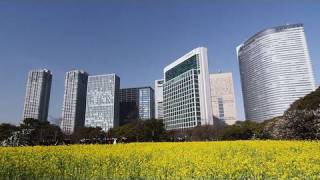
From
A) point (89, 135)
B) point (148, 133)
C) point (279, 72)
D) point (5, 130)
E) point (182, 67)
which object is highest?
point (182, 67)

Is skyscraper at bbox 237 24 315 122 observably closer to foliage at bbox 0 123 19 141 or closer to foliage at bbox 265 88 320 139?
foliage at bbox 0 123 19 141

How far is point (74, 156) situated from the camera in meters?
11.6

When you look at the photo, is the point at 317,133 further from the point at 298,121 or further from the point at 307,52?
the point at 307,52

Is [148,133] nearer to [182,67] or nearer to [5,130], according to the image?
[5,130]

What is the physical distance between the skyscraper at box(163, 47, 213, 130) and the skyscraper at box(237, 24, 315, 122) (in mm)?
54875

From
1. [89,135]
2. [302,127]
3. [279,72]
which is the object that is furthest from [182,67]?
[302,127]

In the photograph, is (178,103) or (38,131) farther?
(178,103)

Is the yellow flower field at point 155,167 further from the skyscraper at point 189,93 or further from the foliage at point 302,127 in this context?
the skyscraper at point 189,93

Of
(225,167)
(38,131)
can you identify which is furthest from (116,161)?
(38,131)

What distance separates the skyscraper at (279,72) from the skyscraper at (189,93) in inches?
2160

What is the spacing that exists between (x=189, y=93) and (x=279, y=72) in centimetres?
6764

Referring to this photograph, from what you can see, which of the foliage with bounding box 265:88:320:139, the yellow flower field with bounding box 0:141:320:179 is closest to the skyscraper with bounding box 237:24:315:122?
the foliage with bounding box 265:88:320:139

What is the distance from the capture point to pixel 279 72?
571 ft

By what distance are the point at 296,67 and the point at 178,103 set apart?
8258 cm
